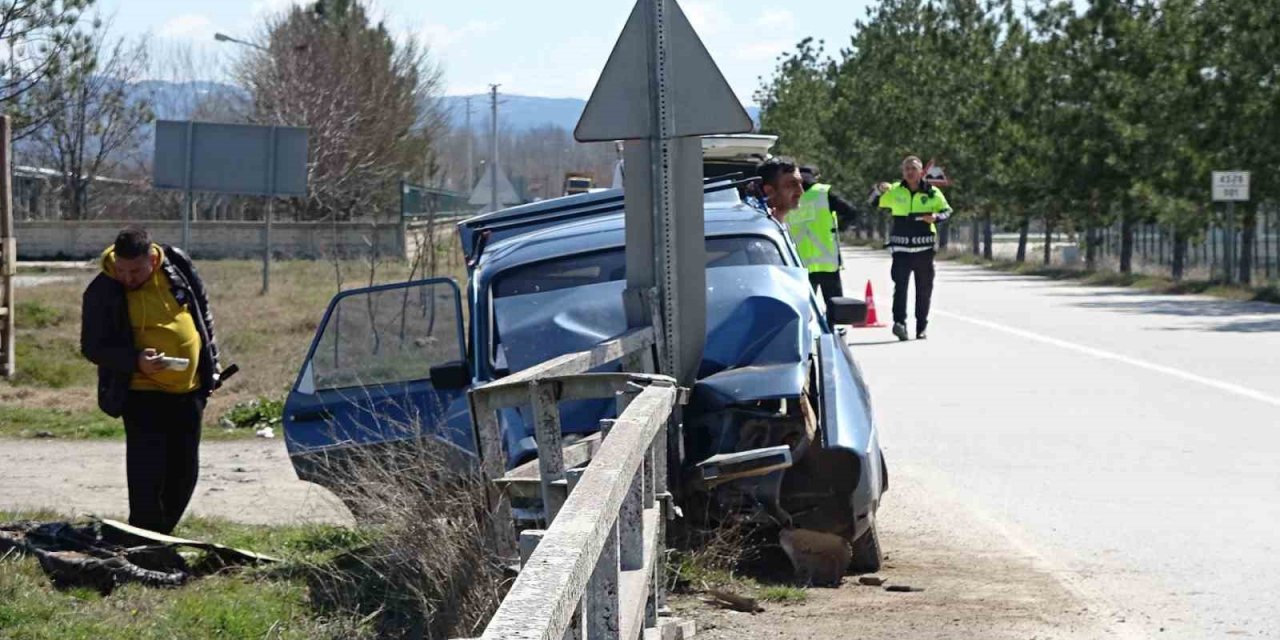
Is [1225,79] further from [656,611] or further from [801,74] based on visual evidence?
[801,74]

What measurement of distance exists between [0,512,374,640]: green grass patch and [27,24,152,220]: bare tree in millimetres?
14086

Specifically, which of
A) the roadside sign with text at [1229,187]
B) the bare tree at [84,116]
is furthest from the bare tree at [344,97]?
the roadside sign with text at [1229,187]

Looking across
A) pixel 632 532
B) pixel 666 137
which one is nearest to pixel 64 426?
pixel 666 137

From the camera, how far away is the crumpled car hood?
25.0ft

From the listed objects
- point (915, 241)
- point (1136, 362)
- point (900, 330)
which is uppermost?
point (915, 241)

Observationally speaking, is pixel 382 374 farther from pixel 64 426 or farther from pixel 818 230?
pixel 818 230

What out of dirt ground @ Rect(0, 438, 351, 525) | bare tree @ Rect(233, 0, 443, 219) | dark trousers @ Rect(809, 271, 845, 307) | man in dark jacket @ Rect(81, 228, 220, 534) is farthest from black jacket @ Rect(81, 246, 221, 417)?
bare tree @ Rect(233, 0, 443, 219)

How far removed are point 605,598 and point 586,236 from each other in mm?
5082

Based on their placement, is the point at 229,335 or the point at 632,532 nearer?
the point at 632,532

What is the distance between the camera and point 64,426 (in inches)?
561

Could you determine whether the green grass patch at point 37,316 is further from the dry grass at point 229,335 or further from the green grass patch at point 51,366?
the green grass patch at point 51,366

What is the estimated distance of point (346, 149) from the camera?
183 ft

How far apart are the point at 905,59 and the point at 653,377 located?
2686 inches

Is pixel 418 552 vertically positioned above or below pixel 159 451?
below
